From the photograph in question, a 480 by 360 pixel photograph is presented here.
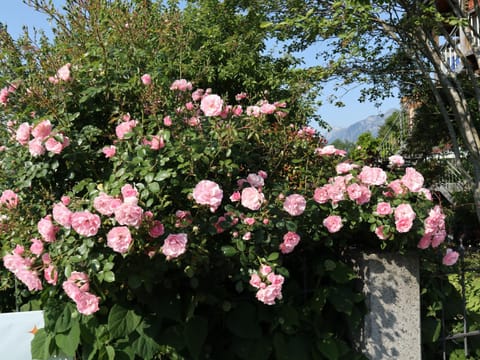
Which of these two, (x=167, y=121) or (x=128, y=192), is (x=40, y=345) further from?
(x=167, y=121)

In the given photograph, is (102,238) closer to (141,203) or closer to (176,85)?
(141,203)

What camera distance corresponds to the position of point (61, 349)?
2.36 meters

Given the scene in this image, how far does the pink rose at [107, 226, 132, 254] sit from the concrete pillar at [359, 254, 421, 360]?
1252mm

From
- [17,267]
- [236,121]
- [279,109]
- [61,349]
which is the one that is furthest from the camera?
[279,109]

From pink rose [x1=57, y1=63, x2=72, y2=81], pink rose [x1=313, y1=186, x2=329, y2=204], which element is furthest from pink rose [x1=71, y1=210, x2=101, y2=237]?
pink rose [x1=313, y1=186, x2=329, y2=204]

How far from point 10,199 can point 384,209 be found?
1797mm

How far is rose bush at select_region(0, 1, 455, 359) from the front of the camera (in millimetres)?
2068

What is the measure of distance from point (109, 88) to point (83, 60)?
0.47 metres

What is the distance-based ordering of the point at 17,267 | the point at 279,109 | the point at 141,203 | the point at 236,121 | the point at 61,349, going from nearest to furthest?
the point at 141,203
the point at 17,267
the point at 61,349
the point at 236,121
the point at 279,109

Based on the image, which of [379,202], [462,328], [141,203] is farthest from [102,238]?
[462,328]

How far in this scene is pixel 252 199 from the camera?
2.18m

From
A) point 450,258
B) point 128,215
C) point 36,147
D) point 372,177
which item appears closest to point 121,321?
point 128,215

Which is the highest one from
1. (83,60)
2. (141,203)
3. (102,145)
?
(83,60)

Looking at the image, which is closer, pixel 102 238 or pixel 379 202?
pixel 102 238
